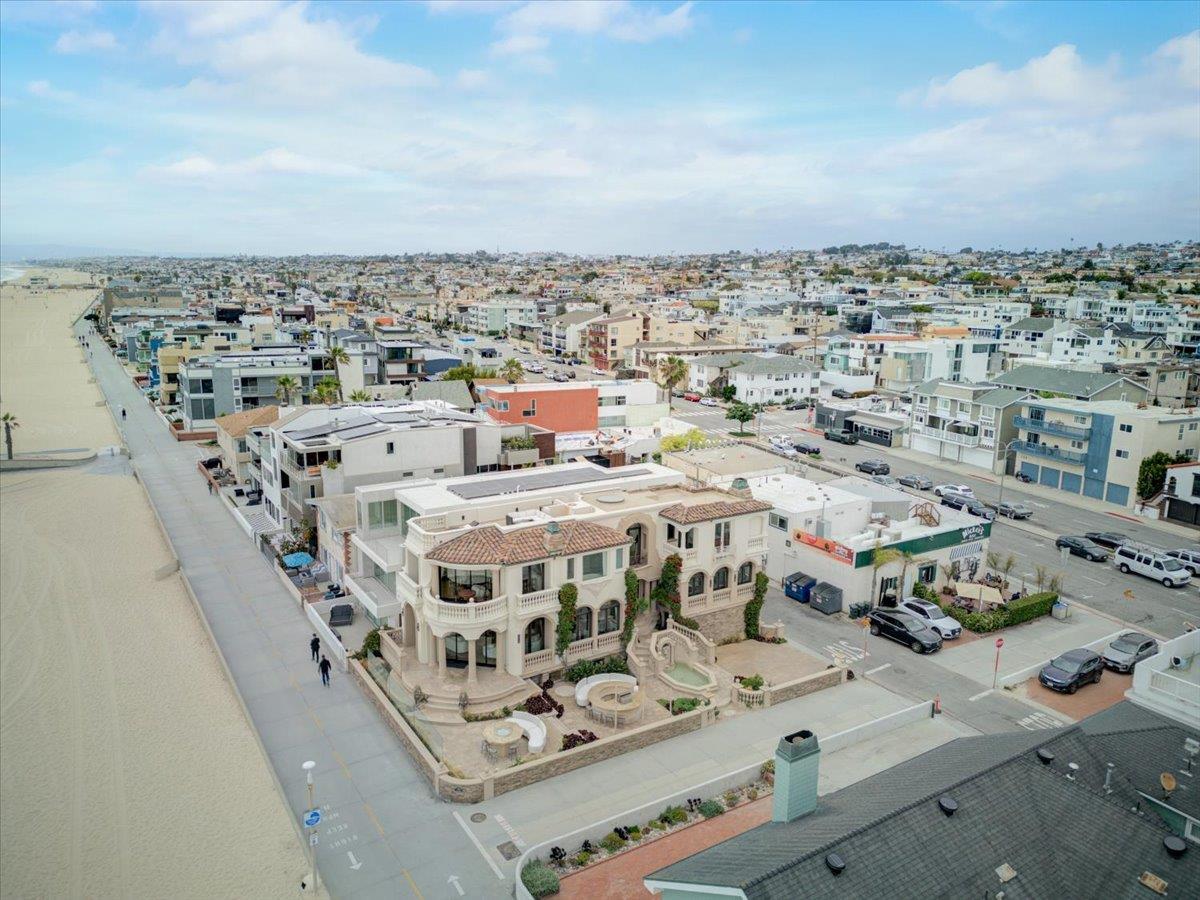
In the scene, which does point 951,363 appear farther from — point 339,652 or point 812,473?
point 339,652

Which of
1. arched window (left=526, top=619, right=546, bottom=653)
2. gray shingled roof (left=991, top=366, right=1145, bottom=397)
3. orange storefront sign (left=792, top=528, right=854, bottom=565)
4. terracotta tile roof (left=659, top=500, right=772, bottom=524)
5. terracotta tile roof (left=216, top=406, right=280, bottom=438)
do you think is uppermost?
gray shingled roof (left=991, top=366, right=1145, bottom=397)

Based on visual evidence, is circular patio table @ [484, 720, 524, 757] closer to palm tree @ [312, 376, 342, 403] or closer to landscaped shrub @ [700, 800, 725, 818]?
landscaped shrub @ [700, 800, 725, 818]

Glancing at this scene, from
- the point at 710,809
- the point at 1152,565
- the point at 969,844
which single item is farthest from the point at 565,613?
the point at 1152,565

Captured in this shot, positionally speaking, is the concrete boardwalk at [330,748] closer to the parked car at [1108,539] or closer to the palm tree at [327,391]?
the palm tree at [327,391]

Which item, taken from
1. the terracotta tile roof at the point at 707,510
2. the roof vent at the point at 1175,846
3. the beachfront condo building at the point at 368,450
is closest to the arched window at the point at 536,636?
the terracotta tile roof at the point at 707,510

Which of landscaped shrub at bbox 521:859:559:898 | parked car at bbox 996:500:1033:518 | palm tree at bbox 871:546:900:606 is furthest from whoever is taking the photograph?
parked car at bbox 996:500:1033:518

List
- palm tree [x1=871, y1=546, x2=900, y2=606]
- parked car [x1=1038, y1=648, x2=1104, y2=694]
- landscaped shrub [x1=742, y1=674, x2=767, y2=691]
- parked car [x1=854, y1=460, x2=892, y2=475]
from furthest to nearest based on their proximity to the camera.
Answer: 1. parked car [x1=854, y1=460, x2=892, y2=475]
2. palm tree [x1=871, y1=546, x2=900, y2=606]
3. parked car [x1=1038, y1=648, x2=1104, y2=694]
4. landscaped shrub [x1=742, y1=674, x2=767, y2=691]

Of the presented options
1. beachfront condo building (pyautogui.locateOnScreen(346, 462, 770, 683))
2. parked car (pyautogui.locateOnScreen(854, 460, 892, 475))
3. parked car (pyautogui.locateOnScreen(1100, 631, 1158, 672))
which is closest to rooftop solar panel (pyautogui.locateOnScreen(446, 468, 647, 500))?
beachfront condo building (pyautogui.locateOnScreen(346, 462, 770, 683))
